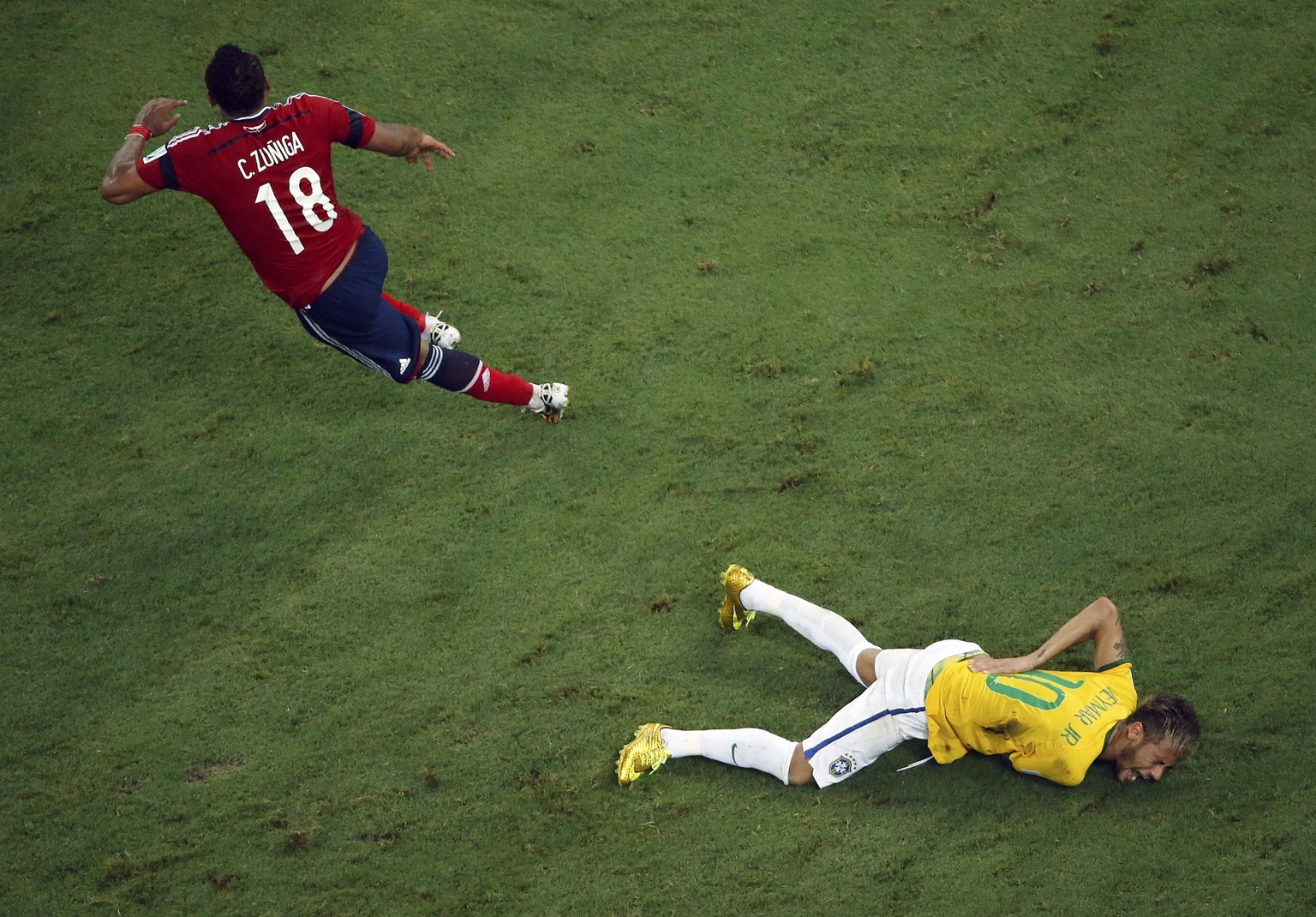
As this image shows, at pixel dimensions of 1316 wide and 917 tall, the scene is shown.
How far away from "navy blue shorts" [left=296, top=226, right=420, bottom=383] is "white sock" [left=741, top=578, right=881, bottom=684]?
5.79 feet

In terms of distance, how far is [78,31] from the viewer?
6895 mm

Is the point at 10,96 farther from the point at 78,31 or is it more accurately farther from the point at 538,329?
the point at 538,329

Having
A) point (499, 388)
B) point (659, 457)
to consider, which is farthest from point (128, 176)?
point (659, 457)

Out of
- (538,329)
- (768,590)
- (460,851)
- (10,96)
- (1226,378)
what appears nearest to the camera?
(460,851)

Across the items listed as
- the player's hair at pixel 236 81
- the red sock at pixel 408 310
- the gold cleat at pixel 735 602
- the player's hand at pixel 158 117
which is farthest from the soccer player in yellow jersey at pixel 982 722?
the player's hand at pixel 158 117

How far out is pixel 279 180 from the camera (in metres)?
4.61

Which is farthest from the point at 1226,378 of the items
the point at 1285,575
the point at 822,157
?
the point at 822,157

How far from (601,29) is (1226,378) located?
3.93 metres

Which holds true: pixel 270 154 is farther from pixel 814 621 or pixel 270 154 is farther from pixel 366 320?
pixel 814 621

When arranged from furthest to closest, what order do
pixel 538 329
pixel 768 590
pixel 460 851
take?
pixel 538 329, pixel 768 590, pixel 460 851

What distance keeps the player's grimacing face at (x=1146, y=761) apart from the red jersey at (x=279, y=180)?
353 centimetres

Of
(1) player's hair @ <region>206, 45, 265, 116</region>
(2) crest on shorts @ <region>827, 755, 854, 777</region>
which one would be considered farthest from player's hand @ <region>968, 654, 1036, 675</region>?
(1) player's hair @ <region>206, 45, 265, 116</region>

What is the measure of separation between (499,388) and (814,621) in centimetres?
173

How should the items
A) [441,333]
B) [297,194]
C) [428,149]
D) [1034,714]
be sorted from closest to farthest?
[1034,714], [297,194], [428,149], [441,333]
